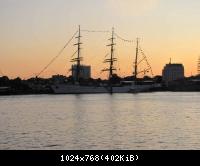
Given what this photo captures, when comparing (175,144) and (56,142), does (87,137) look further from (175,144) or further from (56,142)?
(175,144)

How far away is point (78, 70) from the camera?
194500 millimetres

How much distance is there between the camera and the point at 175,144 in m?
29.7

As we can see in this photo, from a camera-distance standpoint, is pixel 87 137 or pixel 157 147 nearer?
pixel 157 147
